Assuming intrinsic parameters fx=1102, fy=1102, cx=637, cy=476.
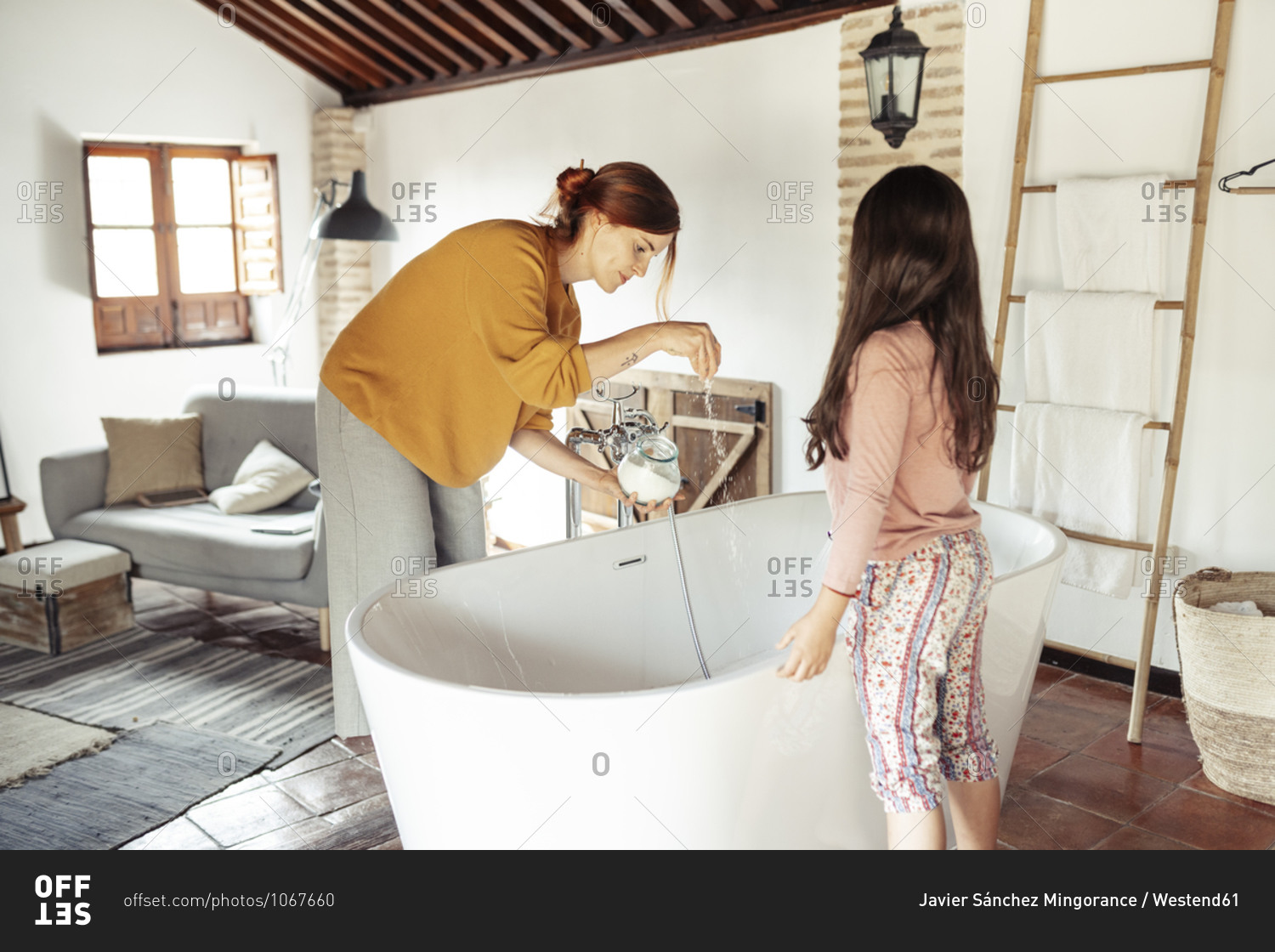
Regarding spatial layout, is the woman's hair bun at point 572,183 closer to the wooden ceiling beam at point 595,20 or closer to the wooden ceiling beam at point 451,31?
the wooden ceiling beam at point 595,20

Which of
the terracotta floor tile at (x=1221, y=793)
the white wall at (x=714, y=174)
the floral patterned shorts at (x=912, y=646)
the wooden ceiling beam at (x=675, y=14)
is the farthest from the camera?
the wooden ceiling beam at (x=675, y=14)

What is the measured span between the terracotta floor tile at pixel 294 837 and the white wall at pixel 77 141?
123 inches

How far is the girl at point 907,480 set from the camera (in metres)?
1.69

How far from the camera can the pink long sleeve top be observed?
5.48 feet

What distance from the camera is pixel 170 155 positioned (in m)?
5.70

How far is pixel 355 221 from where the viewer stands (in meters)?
4.51

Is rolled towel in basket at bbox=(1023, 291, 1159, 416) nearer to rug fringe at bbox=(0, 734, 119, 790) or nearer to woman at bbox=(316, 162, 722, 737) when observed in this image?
woman at bbox=(316, 162, 722, 737)

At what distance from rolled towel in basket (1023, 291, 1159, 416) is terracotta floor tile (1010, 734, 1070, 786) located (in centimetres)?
99

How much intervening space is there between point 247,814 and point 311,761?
1.01 ft

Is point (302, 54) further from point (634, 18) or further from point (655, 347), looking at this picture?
point (655, 347)

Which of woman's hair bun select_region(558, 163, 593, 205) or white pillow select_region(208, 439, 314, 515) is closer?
woman's hair bun select_region(558, 163, 593, 205)

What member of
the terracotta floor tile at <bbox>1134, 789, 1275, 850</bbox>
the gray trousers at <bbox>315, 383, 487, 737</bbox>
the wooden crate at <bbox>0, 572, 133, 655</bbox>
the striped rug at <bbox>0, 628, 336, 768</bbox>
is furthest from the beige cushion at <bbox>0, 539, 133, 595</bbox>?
the terracotta floor tile at <bbox>1134, 789, 1275, 850</bbox>

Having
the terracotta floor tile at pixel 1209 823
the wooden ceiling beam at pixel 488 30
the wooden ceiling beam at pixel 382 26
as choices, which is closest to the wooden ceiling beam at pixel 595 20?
the wooden ceiling beam at pixel 488 30

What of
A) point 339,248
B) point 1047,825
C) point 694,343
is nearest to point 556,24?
point 339,248
